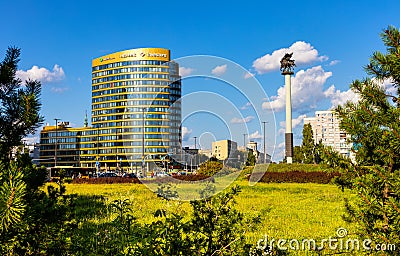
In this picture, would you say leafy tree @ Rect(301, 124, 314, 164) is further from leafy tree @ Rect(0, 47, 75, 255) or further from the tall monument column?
leafy tree @ Rect(0, 47, 75, 255)

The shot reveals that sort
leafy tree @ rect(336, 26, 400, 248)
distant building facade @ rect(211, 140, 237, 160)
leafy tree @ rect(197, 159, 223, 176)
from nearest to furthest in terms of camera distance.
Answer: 1. leafy tree @ rect(336, 26, 400, 248)
2. distant building facade @ rect(211, 140, 237, 160)
3. leafy tree @ rect(197, 159, 223, 176)

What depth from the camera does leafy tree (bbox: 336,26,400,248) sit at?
2377mm

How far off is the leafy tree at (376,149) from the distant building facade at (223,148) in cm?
143

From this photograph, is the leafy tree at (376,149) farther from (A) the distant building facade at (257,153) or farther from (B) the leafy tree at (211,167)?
(B) the leafy tree at (211,167)

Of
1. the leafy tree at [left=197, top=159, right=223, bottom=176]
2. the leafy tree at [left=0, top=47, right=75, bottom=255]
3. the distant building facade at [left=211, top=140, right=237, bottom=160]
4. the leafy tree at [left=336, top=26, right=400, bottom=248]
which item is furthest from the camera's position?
the leafy tree at [left=197, top=159, right=223, bottom=176]

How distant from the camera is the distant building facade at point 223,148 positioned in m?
3.90

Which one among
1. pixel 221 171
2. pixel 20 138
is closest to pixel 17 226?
pixel 20 138

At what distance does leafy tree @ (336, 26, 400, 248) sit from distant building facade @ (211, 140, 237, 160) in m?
1.43

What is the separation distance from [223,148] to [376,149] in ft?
5.76

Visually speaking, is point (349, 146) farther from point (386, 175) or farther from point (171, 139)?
point (171, 139)

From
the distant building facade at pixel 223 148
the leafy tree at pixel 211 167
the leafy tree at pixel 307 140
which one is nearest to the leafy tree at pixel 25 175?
the distant building facade at pixel 223 148

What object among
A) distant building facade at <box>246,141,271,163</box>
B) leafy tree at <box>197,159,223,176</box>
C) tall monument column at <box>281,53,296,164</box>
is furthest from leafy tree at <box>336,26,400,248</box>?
tall monument column at <box>281,53,296,164</box>

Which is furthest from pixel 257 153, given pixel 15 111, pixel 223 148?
pixel 15 111

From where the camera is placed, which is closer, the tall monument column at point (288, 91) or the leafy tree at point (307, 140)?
the tall monument column at point (288, 91)
